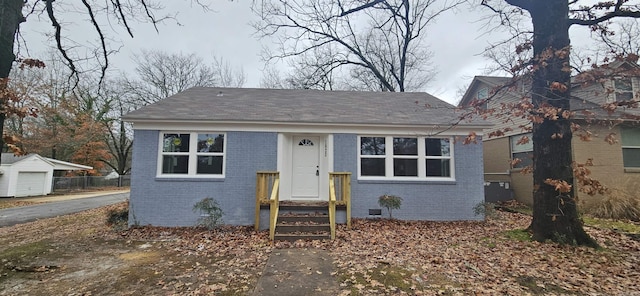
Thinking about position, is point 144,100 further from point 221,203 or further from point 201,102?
point 221,203

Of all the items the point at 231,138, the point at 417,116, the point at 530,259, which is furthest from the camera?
the point at 417,116

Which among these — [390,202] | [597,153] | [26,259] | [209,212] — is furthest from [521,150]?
[26,259]

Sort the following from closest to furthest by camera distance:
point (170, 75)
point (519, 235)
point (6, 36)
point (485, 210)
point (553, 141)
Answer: point (6, 36) → point (553, 141) → point (519, 235) → point (485, 210) → point (170, 75)

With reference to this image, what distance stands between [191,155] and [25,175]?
1985cm

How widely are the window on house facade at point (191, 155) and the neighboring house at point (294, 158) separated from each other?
0.03 m

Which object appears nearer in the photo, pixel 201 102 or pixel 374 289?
pixel 374 289

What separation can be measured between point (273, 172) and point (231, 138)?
5.56 feet

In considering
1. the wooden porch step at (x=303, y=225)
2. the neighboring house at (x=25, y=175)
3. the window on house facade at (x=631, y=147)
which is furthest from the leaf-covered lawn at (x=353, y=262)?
the neighboring house at (x=25, y=175)

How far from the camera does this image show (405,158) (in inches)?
348

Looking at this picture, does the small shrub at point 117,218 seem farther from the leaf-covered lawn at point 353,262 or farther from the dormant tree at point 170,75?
the dormant tree at point 170,75

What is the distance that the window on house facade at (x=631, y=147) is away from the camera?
1052cm

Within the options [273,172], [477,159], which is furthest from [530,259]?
[273,172]

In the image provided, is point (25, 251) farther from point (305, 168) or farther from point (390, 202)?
point (390, 202)

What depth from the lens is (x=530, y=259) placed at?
16.8 feet
